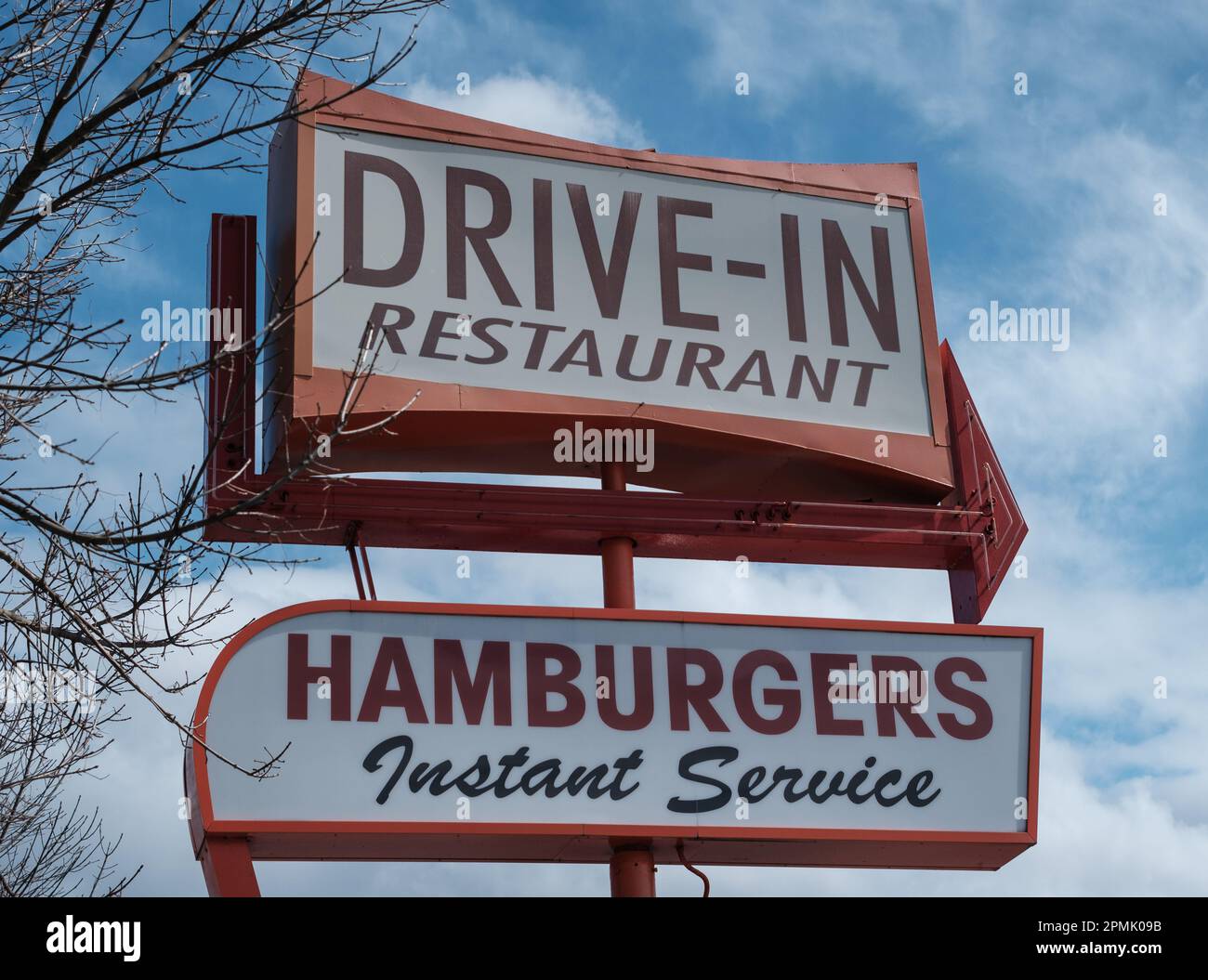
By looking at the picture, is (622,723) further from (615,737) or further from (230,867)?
(230,867)

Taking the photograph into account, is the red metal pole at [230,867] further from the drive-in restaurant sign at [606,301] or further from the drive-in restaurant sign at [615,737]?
the drive-in restaurant sign at [606,301]

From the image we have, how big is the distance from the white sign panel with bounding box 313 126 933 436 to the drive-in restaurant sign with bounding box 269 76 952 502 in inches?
0.5

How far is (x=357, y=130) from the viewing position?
8.88 metres

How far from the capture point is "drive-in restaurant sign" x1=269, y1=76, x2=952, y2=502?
28.6 feet

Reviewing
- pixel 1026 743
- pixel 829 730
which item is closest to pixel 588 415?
pixel 829 730

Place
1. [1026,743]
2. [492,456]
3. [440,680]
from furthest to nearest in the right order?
[492,456], [1026,743], [440,680]

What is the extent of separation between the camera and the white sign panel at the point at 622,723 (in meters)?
7.58

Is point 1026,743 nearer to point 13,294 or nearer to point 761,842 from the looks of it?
point 761,842

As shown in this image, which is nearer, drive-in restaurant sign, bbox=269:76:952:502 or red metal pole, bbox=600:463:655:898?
red metal pole, bbox=600:463:655:898

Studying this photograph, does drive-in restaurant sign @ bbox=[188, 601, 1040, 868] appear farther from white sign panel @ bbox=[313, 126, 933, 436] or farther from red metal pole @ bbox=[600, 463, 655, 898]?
white sign panel @ bbox=[313, 126, 933, 436]

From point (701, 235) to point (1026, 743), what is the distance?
3553 mm

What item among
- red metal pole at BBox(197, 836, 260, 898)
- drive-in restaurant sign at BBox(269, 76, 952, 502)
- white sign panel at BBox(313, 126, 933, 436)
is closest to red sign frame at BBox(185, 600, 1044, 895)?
red metal pole at BBox(197, 836, 260, 898)

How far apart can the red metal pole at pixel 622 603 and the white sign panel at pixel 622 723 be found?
21 centimetres

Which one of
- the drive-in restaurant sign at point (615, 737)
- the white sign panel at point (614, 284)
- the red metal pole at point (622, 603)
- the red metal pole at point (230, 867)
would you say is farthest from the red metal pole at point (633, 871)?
the white sign panel at point (614, 284)
